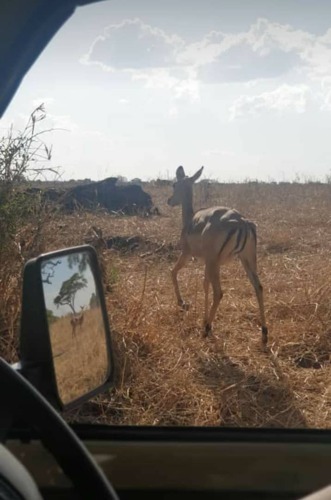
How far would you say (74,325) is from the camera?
72.6 inches

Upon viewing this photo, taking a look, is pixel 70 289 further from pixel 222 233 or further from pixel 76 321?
pixel 222 233

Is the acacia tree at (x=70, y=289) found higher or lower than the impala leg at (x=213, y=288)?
higher

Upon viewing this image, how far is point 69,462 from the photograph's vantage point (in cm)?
134

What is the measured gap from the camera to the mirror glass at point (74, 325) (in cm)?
169

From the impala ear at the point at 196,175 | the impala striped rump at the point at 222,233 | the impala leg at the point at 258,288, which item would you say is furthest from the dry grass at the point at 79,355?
the impala ear at the point at 196,175

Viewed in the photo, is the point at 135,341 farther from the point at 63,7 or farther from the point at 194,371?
the point at 63,7

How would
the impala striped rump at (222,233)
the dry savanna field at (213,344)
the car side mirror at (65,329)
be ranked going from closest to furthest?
the car side mirror at (65,329)
the dry savanna field at (213,344)
the impala striped rump at (222,233)

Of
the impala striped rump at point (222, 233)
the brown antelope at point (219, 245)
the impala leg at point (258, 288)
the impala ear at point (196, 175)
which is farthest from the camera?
the impala ear at point (196, 175)

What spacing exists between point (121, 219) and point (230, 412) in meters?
8.79

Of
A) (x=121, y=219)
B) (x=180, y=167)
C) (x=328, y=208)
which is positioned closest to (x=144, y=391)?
(x=180, y=167)

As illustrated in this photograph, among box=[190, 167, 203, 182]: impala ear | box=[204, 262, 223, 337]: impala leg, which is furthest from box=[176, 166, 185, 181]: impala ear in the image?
box=[204, 262, 223, 337]: impala leg

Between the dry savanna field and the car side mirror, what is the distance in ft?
4.97

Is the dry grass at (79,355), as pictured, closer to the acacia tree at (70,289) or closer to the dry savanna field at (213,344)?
the acacia tree at (70,289)

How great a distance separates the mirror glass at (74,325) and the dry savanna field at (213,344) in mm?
1507
